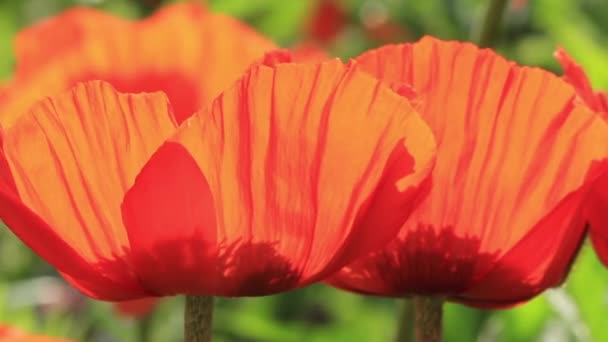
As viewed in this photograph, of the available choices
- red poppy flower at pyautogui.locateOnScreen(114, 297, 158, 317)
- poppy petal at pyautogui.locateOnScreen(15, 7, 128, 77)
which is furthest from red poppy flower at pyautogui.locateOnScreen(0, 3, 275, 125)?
red poppy flower at pyautogui.locateOnScreen(114, 297, 158, 317)

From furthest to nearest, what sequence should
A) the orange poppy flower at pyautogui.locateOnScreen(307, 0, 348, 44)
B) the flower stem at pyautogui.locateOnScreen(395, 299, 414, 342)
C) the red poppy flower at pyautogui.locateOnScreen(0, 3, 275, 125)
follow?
the orange poppy flower at pyautogui.locateOnScreen(307, 0, 348, 44) → the red poppy flower at pyautogui.locateOnScreen(0, 3, 275, 125) → the flower stem at pyautogui.locateOnScreen(395, 299, 414, 342)

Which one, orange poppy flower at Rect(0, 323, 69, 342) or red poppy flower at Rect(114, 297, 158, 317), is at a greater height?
orange poppy flower at Rect(0, 323, 69, 342)

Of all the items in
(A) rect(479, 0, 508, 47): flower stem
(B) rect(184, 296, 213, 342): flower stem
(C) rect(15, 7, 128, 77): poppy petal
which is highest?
(B) rect(184, 296, 213, 342): flower stem

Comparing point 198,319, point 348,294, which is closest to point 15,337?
point 198,319

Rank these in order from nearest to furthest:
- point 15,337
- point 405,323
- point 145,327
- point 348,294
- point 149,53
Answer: point 15,337, point 405,323, point 149,53, point 145,327, point 348,294

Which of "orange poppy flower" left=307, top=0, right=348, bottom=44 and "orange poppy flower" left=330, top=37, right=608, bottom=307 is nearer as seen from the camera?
"orange poppy flower" left=330, top=37, right=608, bottom=307

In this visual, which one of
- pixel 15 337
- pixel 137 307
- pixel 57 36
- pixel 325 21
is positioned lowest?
pixel 325 21

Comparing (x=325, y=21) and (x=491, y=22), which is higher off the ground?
(x=491, y=22)

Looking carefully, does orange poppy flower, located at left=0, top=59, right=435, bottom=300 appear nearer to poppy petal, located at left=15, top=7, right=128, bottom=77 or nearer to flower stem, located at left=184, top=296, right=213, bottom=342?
flower stem, located at left=184, top=296, right=213, bottom=342

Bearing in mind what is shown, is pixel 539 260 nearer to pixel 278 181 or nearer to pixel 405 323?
pixel 278 181
